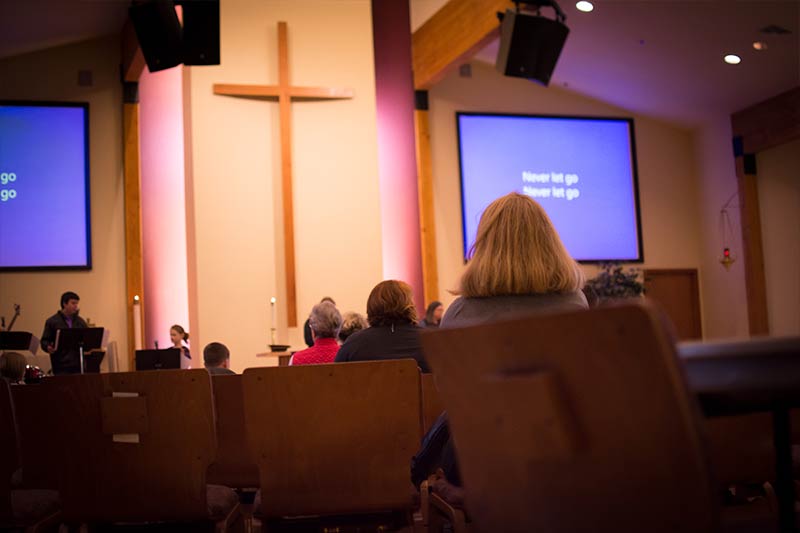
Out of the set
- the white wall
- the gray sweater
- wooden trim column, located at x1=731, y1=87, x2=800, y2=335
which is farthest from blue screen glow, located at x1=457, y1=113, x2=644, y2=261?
the gray sweater

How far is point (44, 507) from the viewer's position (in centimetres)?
240

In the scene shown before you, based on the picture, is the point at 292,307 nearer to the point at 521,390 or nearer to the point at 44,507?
the point at 44,507

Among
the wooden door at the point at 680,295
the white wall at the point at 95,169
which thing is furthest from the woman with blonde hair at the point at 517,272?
the wooden door at the point at 680,295

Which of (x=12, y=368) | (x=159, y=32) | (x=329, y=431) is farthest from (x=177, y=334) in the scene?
(x=329, y=431)

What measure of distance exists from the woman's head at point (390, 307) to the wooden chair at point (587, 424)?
204cm

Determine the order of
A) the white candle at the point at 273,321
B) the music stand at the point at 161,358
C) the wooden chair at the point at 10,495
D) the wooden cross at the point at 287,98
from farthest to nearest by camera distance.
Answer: the wooden cross at the point at 287,98
the white candle at the point at 273,321
the music stand at the point at 161,358
the wooden chair at the point at 10,495

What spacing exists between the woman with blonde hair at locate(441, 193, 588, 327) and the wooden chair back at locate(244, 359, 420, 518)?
28cm

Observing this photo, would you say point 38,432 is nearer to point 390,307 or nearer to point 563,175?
point 390,307

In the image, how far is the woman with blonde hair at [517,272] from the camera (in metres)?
2.09

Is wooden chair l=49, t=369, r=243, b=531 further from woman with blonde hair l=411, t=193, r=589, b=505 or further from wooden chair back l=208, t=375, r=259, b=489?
woman with blonde hair l=411, t=193, r=589, b=505

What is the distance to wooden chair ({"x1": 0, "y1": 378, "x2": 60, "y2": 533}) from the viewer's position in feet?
7.18

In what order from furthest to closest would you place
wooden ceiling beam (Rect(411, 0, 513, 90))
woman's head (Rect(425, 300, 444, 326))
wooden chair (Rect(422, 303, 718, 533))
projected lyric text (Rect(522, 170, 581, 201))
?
projected lyric text (Rect(522, 170, 581, 201)) < wooden ceiling beam (Rect(411, 0, 513, 90)) < woman's head (Rect(425, 300, 444, 326)) < wooden chair (Rect(422, 303, 718, 533))

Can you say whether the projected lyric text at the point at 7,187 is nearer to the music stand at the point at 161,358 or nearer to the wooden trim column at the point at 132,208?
the wooden trim column at the point at 132,208

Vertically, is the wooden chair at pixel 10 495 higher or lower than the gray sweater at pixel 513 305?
lower
